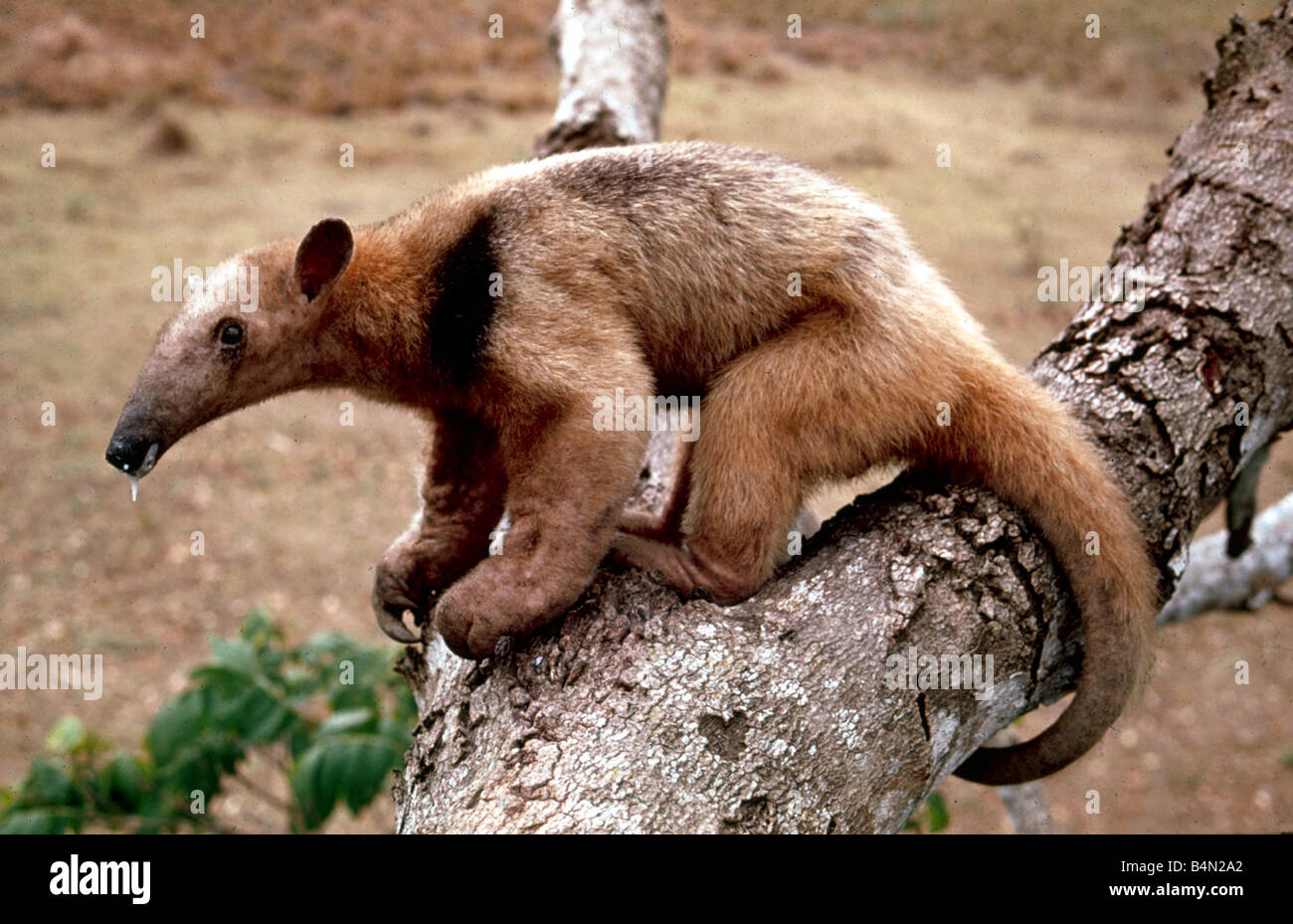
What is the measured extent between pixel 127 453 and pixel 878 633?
7.03 ft

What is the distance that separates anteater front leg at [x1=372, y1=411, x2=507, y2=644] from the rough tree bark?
270 millimetres

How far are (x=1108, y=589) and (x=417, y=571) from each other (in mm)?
2260

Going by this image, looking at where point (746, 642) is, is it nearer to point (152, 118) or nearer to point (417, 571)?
Answer: point (417, 571)

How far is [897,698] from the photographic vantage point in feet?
9.18

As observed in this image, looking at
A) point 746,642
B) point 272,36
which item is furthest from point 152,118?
point 746,642

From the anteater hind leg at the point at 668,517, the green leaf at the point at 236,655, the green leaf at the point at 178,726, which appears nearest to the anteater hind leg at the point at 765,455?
the anteater hind leg at the point at 668,517

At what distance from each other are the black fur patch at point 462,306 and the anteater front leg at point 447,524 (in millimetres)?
450

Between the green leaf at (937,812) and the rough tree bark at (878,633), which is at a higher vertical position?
the rough tree bark at (878,633)

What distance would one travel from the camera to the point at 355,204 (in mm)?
13469

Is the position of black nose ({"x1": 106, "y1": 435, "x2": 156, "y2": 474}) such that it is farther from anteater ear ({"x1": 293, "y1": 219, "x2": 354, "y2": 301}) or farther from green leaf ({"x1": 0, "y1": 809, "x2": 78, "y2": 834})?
green leaf ({"x1": 0, "y1": 809, "x2": 78, "y2": 834})

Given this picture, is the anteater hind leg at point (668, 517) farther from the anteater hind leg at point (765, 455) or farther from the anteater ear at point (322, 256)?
the anteater ear at point (322, 256)

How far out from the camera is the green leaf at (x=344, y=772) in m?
3.76

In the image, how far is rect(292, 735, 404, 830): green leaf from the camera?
3.76 meters

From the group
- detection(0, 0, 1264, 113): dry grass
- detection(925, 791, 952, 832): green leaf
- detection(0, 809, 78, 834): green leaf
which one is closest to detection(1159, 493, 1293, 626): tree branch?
detection(925, 791, 952, 832): green leaf
